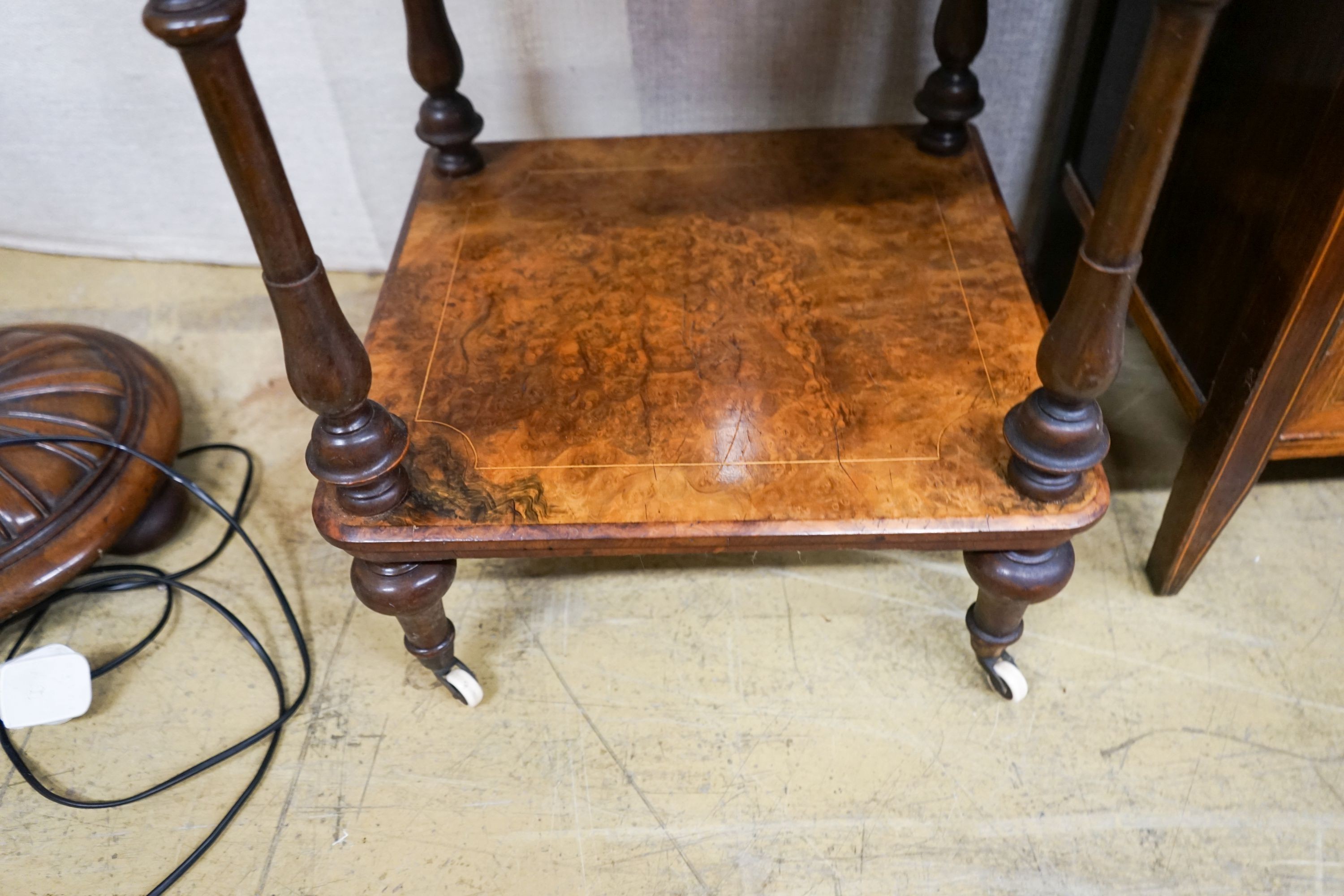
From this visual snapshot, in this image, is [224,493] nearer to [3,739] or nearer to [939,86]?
[3,739]

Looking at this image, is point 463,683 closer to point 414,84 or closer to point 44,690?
point 44,690

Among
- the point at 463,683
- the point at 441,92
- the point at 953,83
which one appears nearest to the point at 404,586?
the point at 463,683

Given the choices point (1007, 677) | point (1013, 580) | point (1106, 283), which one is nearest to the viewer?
point (1106, 283)

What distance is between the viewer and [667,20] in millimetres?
1115

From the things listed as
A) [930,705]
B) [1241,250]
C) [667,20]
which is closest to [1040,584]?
[930,705]

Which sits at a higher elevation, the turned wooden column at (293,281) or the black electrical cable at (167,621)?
the turned wooden column at (293,281)

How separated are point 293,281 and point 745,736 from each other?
1.74ft

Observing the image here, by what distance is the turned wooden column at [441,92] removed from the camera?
3.10 ft

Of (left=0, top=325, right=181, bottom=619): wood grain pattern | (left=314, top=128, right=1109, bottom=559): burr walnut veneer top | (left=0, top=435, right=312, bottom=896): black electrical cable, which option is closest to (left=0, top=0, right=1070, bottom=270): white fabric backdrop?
(left=314, top=128, right=1109, bottom=559): burr walnut veneer top

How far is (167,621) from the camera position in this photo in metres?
1.00

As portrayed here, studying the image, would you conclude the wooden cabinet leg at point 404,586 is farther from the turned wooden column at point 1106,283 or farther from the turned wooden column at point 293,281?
the turned wooden column at point 1106,283

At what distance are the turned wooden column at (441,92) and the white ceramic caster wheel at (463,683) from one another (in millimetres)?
488

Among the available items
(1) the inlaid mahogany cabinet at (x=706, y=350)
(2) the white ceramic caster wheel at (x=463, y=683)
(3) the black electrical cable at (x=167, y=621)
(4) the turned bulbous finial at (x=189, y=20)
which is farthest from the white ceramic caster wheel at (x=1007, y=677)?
(4) the turned bulbous finial at (x=189, y=20)

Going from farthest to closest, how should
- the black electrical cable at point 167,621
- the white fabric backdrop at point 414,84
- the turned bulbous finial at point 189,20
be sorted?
the white fabric backdrop at point 414,84, the black electrical cable at point 167,621, the turned bulbous finial at point 189,20
